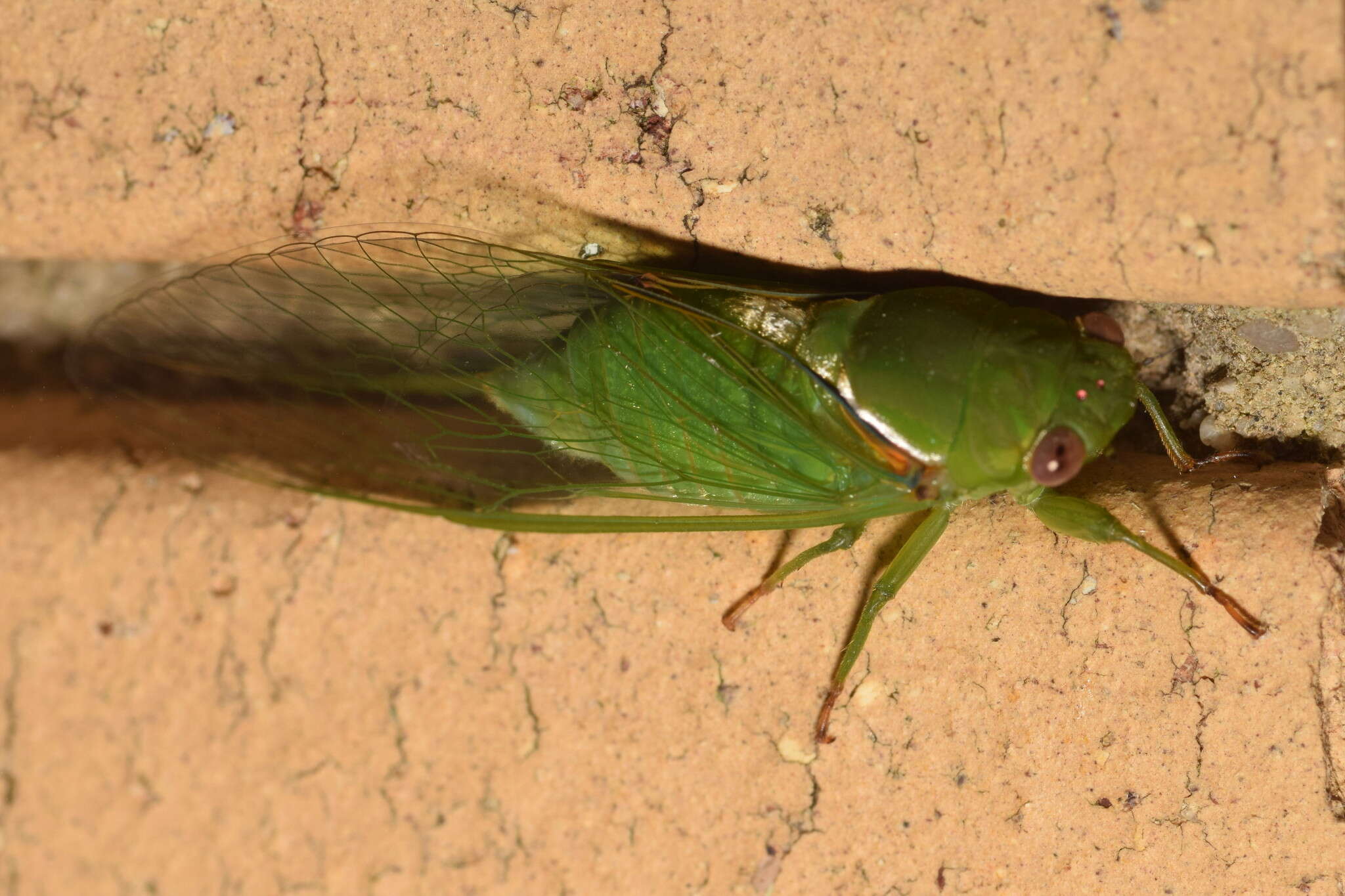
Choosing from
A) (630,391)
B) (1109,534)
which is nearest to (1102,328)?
(1109,534)

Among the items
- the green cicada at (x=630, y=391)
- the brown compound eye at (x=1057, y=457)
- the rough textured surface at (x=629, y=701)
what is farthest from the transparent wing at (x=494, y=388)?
the brown compound eye at (x=1057, y=457)

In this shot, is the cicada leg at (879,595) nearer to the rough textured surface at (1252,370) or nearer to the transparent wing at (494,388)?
the transparent wing at (494,388)

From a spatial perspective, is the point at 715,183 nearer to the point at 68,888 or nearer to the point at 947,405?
the point at 947,405

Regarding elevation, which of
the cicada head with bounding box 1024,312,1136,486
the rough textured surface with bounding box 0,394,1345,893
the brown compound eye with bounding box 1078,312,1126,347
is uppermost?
the brown compound eye with bounding box 1078,312,1126,347

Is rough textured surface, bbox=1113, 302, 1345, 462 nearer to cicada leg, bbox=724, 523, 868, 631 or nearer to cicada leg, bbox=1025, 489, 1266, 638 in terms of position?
cicada leg, bbox=1025, 489, 1266, 638

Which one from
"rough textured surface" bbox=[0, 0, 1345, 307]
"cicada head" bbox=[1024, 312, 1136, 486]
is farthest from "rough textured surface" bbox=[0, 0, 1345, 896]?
"cicada head" bbox=[1024, 312, 1136, 486]
